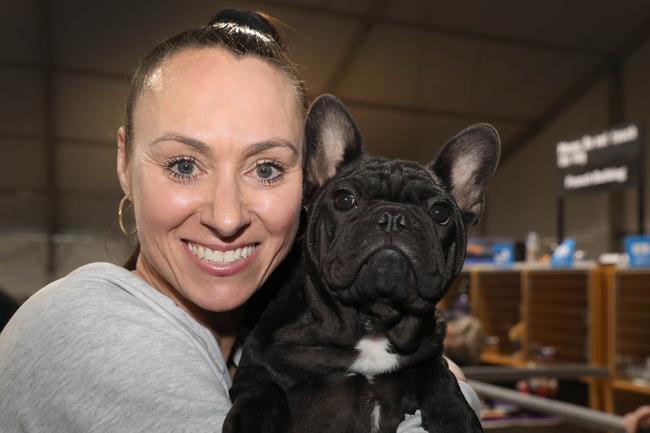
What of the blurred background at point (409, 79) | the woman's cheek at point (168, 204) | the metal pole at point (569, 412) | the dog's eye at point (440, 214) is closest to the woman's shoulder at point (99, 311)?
the woman's cheek at point (168, 204)

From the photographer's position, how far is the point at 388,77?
1114 centimetres

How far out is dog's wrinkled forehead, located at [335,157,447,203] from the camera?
158 centimetres

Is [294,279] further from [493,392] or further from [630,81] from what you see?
[630,81]

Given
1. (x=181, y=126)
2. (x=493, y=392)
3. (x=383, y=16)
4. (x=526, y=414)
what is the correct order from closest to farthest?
1. (x=181, y=126)
2. (x=493, y=392)
3. (x=526, y=414)
4. (x=383, y=16)

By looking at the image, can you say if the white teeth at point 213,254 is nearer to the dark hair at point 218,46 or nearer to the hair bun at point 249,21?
the dark hair at point 218,46

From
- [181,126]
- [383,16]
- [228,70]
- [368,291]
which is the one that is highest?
[383,16]

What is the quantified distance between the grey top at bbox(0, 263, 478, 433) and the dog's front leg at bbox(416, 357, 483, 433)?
42 cm

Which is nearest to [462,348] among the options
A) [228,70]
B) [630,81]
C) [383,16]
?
[228,70]

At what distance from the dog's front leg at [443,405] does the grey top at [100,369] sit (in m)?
0.43

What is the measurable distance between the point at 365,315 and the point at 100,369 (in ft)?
2.18

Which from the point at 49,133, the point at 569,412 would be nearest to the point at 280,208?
the point at 569,412

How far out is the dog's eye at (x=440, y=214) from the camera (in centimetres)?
156

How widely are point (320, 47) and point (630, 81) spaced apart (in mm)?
5027

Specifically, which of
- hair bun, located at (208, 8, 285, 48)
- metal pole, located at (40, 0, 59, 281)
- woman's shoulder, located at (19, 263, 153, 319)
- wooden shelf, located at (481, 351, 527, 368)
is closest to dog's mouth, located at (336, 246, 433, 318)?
woman's shoulder, located at (19, 263, 153, 319)
